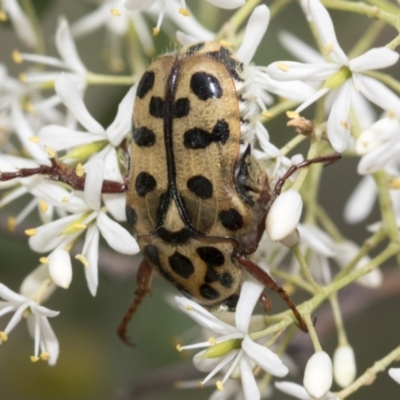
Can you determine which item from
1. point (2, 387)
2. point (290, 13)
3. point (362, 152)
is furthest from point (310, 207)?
point (2, 387)

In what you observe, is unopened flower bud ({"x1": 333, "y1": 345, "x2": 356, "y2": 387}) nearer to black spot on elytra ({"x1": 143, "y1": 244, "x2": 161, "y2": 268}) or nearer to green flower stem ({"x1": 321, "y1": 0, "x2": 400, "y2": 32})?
black spot on elytra ({"x1": 143, "y1": 244, "x2": 161, "y2": 268})

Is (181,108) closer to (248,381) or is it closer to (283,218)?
(283,218)

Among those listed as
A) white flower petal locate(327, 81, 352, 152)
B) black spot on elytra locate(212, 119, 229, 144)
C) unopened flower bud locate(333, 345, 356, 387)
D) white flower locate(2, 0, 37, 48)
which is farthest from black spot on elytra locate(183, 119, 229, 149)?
white flower locate(2, 0, 37, 48)

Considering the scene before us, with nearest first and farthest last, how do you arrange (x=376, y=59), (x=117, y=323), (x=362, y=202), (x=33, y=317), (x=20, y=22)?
(x=376, y=59) < (x=33, y=317) < (x=20, y=22) < (x=362, y=202) < (x=117, y=323)

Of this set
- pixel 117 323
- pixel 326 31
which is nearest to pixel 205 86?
pixel 326 31

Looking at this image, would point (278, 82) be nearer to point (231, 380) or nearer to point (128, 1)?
point (128, 1)
